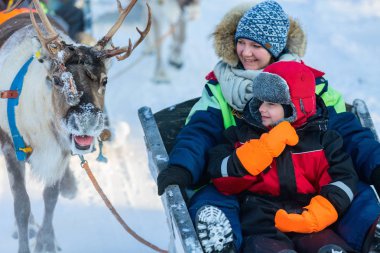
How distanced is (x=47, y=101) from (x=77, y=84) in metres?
0.38

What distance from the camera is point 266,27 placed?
12.3ft

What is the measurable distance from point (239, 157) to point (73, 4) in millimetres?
4898

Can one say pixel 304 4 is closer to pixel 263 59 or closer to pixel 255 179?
pixel 263 59

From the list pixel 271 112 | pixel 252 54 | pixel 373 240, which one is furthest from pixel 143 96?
pixel 373 240

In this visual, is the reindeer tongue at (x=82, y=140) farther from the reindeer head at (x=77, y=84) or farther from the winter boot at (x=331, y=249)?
the winter boot at (x=331, y=249)

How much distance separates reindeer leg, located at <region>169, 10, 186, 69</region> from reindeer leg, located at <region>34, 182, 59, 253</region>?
434cm

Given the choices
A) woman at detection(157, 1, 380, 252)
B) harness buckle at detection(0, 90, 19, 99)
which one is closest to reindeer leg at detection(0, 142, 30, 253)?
harness buckle at detection(0, 90, 19, 99)

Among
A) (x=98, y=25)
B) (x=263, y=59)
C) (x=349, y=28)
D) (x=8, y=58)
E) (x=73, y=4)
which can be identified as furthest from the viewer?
(x=98, y=25)

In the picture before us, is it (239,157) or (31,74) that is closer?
(239,157)

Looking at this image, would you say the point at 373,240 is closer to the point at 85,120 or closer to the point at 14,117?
the point at 85,120

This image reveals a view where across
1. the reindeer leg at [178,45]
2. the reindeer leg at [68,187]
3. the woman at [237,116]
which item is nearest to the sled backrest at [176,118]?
the woman at [237,116]

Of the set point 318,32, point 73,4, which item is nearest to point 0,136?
point 73,4

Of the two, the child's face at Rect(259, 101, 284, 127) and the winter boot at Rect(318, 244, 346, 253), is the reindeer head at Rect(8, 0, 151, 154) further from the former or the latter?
the winter boot at Rect(318, 244, 346, 253)

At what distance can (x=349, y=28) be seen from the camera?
350 inches
